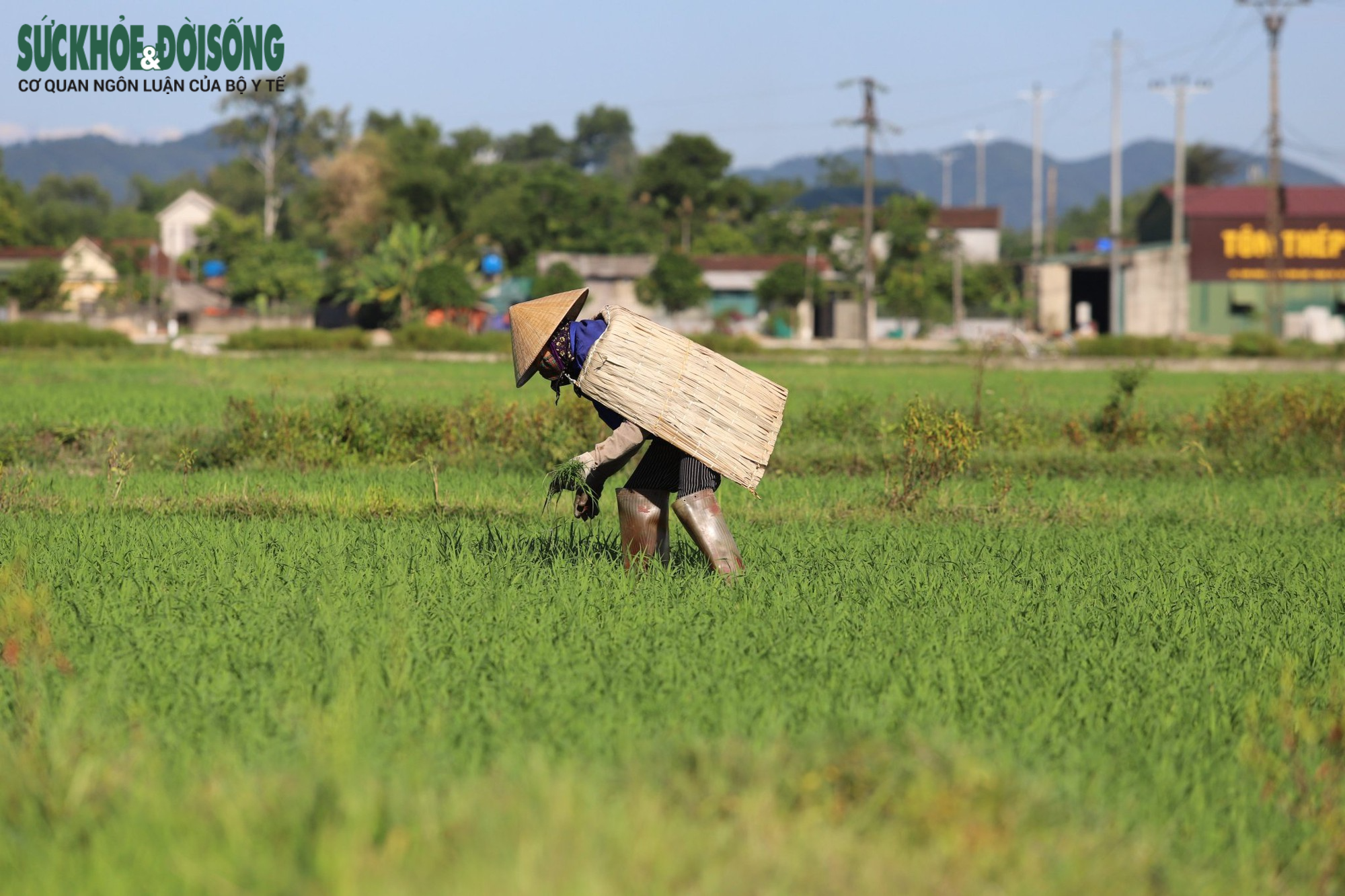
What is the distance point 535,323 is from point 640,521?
1029mm

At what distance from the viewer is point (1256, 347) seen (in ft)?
109

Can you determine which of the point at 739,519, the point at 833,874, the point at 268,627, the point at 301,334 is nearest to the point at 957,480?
the point at 739,519

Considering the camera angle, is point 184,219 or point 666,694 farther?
point 184,219

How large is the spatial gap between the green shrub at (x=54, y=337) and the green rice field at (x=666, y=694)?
20686 mm

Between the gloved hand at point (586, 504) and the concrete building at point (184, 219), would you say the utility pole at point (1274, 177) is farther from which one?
Answer: the concrete building at point (184, 219)

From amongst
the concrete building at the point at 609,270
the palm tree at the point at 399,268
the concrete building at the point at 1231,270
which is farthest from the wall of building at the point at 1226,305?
the palm tree at the point at 399,268

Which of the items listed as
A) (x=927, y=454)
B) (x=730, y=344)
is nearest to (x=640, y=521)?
(x=927, y=454)

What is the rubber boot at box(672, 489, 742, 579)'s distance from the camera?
19.8 ft

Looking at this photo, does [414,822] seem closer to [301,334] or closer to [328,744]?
[328,744]

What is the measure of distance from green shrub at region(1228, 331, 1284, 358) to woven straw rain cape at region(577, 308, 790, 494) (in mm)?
29709

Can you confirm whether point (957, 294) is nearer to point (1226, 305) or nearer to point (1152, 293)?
point (1152, 293)

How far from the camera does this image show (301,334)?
3297 centimetres

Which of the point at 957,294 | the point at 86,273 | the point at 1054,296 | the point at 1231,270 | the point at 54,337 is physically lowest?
the point at 54,337

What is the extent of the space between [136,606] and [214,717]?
5.70ft
